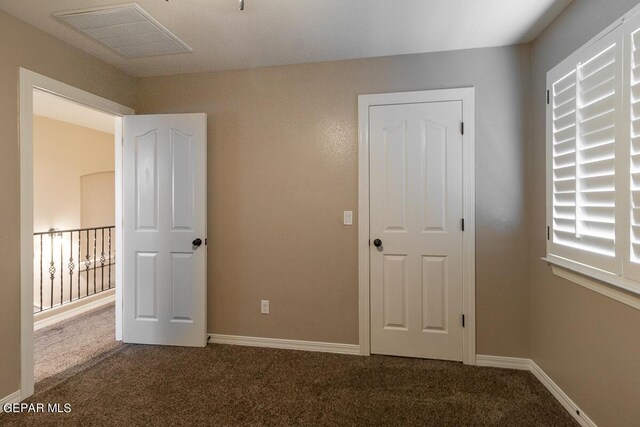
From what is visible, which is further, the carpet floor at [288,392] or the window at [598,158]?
the carpet floor at [288,392]

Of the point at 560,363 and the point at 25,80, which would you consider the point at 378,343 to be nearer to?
the point at 560,363

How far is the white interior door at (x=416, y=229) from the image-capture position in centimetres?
252

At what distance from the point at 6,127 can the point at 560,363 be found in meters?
3.85

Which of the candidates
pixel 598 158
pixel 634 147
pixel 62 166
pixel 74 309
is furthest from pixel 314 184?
pixel 62 166

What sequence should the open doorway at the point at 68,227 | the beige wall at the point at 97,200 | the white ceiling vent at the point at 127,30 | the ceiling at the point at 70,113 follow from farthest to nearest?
the beige wall at the point at 97,200 → the ceiling at the point at 70,113 → the open doorway at the point at 68,227 → the white ceiling vent at the point at 127,30

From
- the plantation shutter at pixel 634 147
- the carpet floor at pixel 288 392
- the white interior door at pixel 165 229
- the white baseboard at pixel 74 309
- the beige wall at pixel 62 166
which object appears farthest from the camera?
the beige wall at pixel 62 166

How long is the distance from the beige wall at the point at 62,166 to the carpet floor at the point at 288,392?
353 centimetres

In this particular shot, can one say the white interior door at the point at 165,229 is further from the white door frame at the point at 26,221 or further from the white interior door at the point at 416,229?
the white interior door at the point at 416,229

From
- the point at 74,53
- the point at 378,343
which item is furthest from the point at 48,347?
the point at 378,343

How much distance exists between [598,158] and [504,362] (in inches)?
65.0

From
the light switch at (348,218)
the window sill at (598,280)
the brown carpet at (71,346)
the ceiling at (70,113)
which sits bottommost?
the brown carpet at (71,346)

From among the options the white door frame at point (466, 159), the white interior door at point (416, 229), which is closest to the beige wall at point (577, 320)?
the white door frame at point (466, 159)

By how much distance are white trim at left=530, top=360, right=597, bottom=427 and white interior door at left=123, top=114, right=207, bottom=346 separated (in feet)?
8.84

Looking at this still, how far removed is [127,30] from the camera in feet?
7.23
